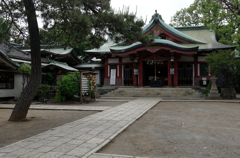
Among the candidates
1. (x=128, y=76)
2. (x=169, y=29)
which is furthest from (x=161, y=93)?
(x=169, y=29)

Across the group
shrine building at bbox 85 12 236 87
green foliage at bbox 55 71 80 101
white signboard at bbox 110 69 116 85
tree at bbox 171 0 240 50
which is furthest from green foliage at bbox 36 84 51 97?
tree at bbox 171 0 240 50

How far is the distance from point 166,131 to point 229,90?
1243 cm

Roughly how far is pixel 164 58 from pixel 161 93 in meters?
3.99

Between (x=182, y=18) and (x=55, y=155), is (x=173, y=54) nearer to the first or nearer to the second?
(x=55, y=155)

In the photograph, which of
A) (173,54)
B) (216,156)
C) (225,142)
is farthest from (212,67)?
(216,156)

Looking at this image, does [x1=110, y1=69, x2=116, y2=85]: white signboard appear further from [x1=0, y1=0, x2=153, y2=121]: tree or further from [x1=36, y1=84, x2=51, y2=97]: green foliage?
[x1=0, y1=0, x2=153, y2=121]: tree

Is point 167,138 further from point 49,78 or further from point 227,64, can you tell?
point 49,78

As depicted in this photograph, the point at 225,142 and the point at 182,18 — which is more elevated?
the point at 182,18

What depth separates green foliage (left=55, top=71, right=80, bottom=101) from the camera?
1210 centimetres

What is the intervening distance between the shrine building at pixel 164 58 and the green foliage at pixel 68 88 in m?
7.56

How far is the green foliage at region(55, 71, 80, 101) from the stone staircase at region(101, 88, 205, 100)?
5955 millimetres

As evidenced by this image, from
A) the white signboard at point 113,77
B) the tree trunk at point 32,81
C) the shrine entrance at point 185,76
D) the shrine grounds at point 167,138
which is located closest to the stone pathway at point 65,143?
the shrine grounds at point 167,138

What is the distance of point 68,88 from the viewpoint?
12.0 metres

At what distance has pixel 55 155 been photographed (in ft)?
11.1
